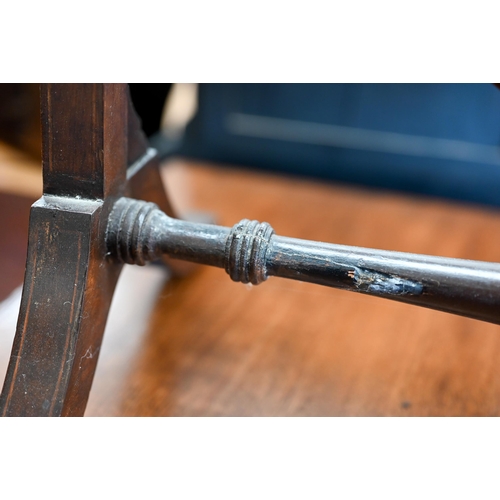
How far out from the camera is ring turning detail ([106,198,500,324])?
1.64ft

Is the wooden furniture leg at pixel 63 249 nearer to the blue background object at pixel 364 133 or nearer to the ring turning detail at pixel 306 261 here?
the ring turning detail at pixel 306 261

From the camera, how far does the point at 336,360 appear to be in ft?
2.62

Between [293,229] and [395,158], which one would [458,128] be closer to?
[395,158]

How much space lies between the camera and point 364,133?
1.33m

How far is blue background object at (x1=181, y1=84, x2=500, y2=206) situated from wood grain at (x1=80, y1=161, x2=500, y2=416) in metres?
0.23

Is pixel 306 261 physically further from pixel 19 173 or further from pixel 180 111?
pixel 180 111

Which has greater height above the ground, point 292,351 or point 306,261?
point 306,261

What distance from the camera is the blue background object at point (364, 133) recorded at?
1.24 meters

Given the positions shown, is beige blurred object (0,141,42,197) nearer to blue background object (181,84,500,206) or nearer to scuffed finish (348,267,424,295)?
blue background object (181,84,500,206)

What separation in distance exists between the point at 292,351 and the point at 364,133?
68 cm

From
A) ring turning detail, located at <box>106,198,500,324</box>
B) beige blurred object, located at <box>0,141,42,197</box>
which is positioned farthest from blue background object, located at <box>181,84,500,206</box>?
ring turning detail, located at <box>106,198,500,324</box>

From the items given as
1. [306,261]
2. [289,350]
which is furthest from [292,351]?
[306,261]
